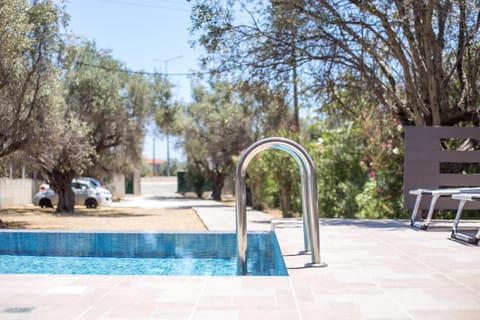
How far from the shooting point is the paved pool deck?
3.42m

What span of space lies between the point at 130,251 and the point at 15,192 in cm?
1968

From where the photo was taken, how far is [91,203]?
26.5 metres

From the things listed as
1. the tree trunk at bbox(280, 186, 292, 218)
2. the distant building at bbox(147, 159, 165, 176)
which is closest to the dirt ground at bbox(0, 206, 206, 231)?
the tree trunk at bbox(280, 186, 292, 218)

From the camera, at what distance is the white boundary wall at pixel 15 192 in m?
24.9

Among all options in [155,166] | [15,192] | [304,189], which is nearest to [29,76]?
[304,189]

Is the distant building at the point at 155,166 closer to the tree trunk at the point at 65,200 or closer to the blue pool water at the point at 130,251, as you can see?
the tree trunk at the point at 65,200

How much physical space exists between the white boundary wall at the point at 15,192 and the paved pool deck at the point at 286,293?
70.1 ft

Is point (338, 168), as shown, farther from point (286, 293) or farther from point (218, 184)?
point (218, 184)

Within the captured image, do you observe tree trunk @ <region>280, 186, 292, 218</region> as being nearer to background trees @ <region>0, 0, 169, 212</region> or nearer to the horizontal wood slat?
background trees @ <region>0, 0, 169, 212</region>

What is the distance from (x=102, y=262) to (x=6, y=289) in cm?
388

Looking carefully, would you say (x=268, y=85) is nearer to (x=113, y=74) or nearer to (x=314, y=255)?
(x=314, y=255)

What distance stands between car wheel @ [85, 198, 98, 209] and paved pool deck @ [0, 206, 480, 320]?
22156 mm

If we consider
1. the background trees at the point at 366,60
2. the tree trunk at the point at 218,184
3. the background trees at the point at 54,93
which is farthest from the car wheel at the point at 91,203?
the background trees at the point at 366,60

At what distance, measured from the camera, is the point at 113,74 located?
23094 mm
